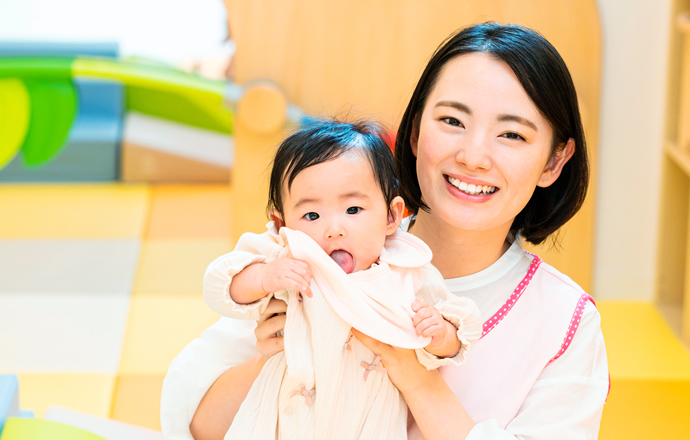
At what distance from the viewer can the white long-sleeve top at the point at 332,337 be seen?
0.98 metres

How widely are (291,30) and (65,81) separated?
7.55 ft

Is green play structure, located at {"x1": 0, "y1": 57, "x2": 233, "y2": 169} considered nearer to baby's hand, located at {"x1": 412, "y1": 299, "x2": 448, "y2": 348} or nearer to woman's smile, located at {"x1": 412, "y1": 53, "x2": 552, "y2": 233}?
woman's smile, located at {"x1": 412, "y1": 53, "x2": 552, "y2": 233}

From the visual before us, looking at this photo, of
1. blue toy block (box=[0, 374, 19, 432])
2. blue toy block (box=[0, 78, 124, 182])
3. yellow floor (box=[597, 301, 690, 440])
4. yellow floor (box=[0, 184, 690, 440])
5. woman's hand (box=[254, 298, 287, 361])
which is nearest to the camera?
woman's hand (box=[254, 298, 287, 361])

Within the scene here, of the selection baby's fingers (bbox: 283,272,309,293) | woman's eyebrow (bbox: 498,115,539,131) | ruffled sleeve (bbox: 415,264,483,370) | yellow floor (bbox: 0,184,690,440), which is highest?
woman's eyebrow (bbox: 498,115,539,131)

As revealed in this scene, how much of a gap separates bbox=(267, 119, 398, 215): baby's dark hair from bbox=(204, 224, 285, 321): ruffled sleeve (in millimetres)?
69

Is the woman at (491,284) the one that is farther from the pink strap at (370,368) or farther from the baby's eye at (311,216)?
the baby's eye at (311,216)

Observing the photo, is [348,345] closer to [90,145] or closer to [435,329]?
[435,329]

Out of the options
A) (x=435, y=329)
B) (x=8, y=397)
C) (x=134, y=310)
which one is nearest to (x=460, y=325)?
(x=435, y=329)

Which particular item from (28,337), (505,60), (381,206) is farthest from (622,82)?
(28,337)

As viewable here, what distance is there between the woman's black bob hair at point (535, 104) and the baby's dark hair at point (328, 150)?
0.18m

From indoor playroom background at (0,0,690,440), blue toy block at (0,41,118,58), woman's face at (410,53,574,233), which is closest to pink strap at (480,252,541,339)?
woman's face at (410,53,574,233)

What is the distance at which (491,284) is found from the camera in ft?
4.00

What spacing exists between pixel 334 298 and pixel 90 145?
11.5 ft

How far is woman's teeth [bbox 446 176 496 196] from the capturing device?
112 cm
